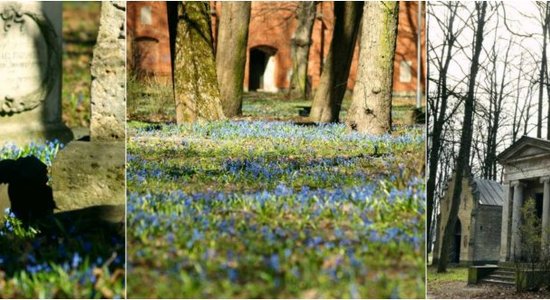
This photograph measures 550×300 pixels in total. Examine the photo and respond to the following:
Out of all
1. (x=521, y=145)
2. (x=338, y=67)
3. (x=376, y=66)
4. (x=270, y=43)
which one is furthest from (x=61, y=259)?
(x=521, y=145)

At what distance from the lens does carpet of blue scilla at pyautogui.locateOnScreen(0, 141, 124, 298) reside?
632 cm

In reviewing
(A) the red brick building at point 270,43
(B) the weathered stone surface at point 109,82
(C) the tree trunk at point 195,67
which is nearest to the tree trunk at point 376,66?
(A) the red brick building at point 270,43

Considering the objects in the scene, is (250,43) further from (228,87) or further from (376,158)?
(376,158)

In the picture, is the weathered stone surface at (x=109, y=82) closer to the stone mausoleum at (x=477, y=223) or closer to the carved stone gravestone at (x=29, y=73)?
the carved stone gravestone at (x=29, y=73)

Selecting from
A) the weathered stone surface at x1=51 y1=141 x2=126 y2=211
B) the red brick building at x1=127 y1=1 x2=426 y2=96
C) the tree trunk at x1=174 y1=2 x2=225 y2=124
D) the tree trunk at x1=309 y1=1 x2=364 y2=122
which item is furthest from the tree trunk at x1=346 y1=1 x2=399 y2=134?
the weathered stone surface at x1=51 y1=141 x2=126 y2=211

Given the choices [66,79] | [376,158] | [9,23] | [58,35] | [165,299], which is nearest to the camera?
[165,299]

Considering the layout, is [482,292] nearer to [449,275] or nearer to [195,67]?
[449,275]

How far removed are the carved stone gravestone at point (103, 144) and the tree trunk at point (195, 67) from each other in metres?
0.75

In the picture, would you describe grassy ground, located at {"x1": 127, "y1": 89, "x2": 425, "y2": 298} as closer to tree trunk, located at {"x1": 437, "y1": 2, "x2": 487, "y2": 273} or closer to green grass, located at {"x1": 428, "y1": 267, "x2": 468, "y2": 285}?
green grass, located at {"x1": 428, "y1": 267, "x2": 468, "y2": 285}

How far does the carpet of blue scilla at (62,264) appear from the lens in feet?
20.7

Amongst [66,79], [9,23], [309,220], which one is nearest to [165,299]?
[309,220]

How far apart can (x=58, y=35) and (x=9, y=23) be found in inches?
29.4

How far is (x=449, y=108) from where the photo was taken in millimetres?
7250

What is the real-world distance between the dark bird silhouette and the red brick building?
1.66m
